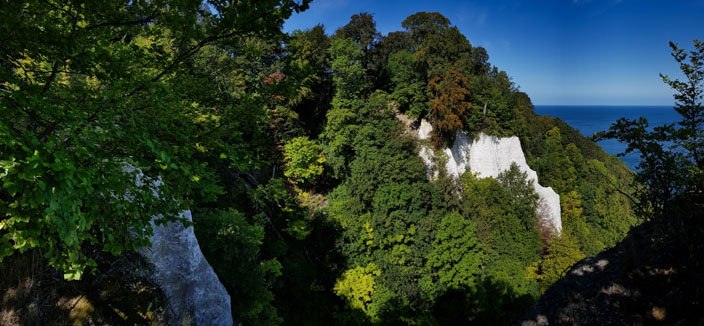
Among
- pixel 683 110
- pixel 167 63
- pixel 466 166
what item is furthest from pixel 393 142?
pixel 167 63

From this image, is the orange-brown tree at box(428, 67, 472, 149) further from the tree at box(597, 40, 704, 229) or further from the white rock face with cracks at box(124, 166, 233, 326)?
the white rock face with cracks at box(124, 166, 233, 326)

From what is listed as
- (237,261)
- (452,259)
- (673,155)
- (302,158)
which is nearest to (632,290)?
(673,155)

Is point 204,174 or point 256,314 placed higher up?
point 204,174

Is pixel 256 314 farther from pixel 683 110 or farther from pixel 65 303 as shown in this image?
pixel 683 110

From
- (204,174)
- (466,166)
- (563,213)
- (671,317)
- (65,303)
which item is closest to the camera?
(671,317)

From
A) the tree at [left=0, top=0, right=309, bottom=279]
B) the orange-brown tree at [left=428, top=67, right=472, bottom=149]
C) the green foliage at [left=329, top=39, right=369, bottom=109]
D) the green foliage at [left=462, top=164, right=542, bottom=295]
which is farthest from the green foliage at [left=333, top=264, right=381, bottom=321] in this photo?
the tree at [left=0, top=0, right=309, bottom=279]

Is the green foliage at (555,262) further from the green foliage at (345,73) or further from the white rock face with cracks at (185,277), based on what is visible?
the white rock face with cracks at (185,277)

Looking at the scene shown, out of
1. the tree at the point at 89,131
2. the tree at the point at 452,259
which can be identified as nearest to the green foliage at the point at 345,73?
the tree at the point at 452,259
